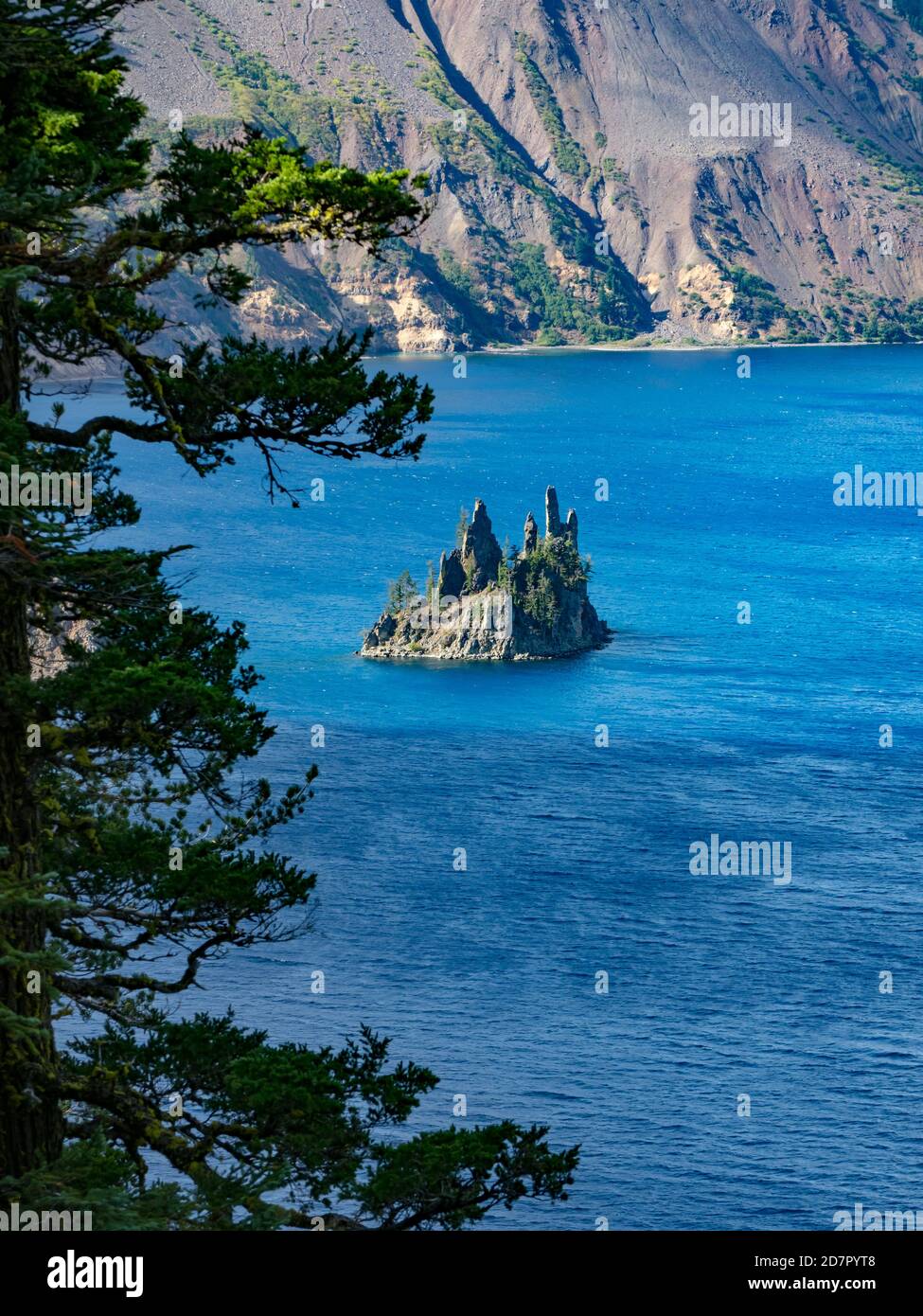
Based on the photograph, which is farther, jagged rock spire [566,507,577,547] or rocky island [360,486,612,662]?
jagged rock spire [566,507,577,547]

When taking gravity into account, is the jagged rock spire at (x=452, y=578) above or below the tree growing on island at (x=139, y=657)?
below

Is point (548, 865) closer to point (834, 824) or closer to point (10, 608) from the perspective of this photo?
point (834, 824)

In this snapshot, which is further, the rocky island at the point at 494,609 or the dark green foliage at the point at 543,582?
the dark green foliage at the point at 543,582

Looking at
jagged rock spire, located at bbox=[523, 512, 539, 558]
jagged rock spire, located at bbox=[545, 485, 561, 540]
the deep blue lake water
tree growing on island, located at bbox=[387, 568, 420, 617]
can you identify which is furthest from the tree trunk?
jagged rock spire, located at bbox=[545, 485, 561, 540]

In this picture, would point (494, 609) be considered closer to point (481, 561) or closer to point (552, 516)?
point (481, 561)

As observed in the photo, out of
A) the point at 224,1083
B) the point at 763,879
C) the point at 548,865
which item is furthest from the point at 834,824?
the point at 224,1083

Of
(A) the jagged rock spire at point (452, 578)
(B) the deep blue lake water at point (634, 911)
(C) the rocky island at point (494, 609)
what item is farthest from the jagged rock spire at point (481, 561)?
(B) the deep blue lake water at point (634, 911)

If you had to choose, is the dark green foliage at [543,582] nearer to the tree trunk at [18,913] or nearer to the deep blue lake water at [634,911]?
the deep blue lake water at [634,911]

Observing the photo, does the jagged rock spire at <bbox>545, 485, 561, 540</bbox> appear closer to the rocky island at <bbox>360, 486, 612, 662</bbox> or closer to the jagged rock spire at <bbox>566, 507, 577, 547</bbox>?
the jagged rock spire at <bbox>566, 507, 577, 547</bbox>
